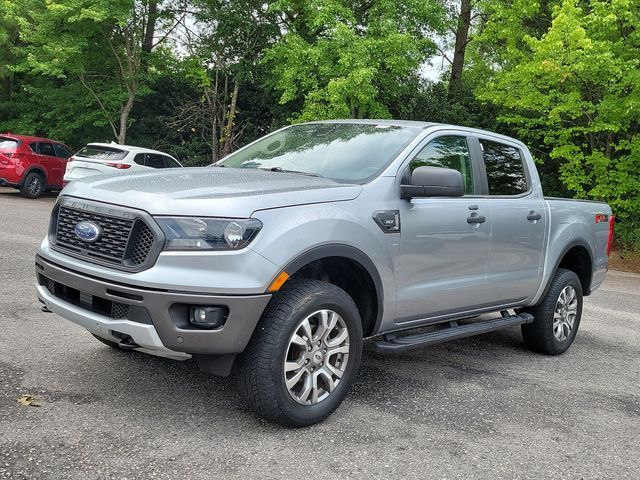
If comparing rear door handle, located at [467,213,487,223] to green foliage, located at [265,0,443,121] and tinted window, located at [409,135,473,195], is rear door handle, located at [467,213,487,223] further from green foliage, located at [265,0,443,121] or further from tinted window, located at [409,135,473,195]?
green foliage, located at [265,0,443,121]

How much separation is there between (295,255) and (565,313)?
3484 mm

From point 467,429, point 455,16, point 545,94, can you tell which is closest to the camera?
point 467,429

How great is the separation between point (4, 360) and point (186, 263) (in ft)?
6.42

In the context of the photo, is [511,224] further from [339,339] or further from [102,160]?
[102,160]

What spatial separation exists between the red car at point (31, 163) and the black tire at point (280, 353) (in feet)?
51.6

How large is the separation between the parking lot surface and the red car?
42.3ft

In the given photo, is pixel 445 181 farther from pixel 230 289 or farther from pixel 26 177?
pixel 26 177

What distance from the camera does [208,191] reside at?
3545mm

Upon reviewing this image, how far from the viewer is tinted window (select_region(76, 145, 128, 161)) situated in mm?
16219

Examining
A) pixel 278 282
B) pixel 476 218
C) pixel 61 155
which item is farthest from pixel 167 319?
pixel 61 155

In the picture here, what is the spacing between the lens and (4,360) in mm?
4406

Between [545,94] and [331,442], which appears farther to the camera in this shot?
[545,94]

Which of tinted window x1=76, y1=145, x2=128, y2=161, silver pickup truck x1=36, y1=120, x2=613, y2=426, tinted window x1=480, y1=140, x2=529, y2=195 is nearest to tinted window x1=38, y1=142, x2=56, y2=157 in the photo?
tinted window x1=76, y1=145, x2=128, y2=161

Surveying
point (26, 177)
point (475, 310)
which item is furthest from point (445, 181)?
point (26, 177)
